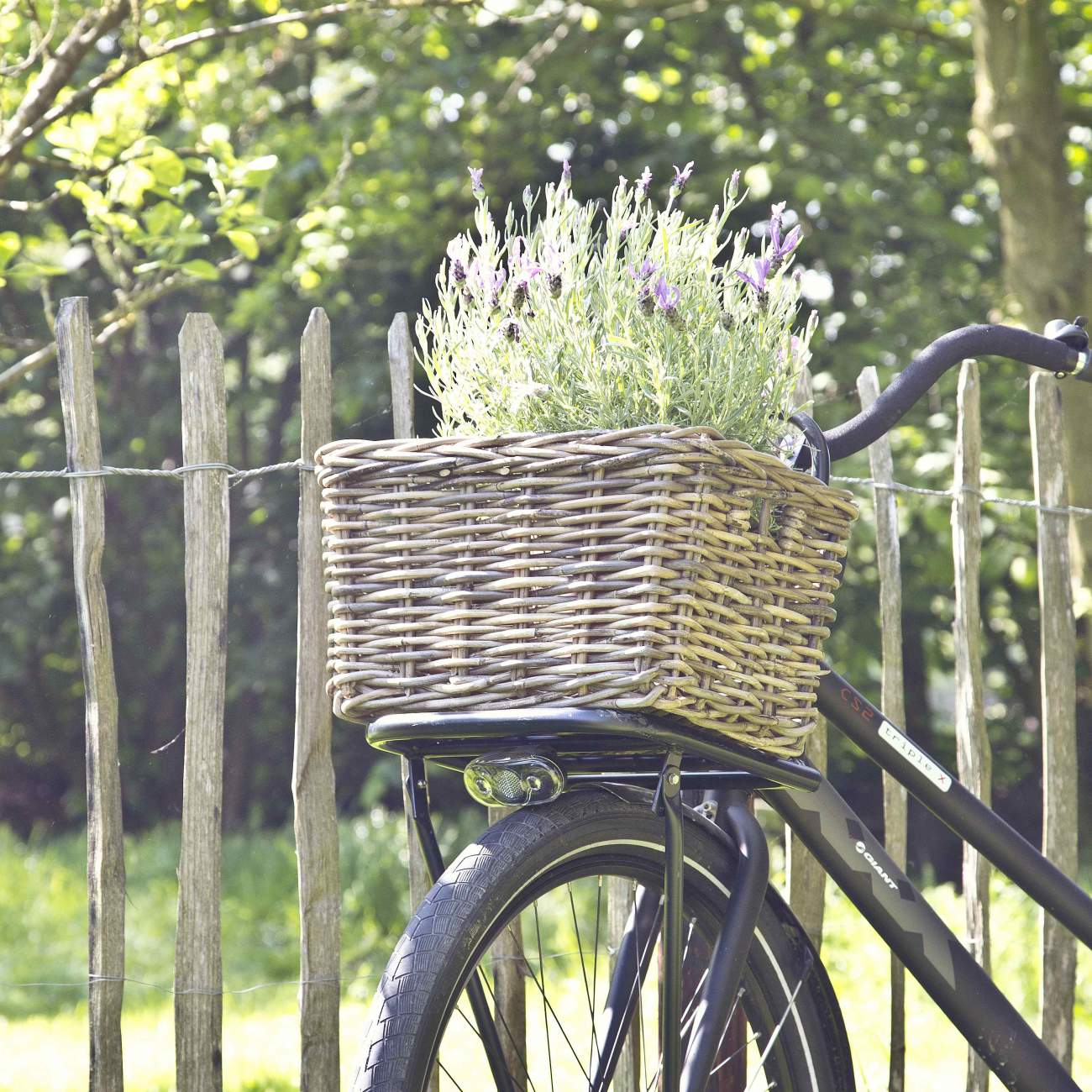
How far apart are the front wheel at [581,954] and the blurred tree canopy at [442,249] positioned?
2877 mm

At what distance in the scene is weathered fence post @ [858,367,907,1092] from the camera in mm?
2367

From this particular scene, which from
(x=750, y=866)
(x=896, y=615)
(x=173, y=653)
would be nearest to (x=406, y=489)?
(x=750, y=866)

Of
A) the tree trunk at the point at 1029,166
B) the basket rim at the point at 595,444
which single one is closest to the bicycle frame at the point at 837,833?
the basket rim at the point at 595,444

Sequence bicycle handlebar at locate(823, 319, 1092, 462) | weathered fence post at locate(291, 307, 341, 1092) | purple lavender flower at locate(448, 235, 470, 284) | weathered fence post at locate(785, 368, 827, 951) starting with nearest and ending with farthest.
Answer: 1. purple lavender flower at locate(448, 235, 470, 284)
2. bicycle handlebar at locate(823, 319, 1092, 462)
3. weathered fence post at locate(291, 307, 341, 1092)
4. weathered fence post at locate(785, 368, 827, 951)

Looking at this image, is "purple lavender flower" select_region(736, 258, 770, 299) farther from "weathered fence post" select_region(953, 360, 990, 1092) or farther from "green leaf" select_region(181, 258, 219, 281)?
"green leaf" select_region(181, 258, 219, 281)

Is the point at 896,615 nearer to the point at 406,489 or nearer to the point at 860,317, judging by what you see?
the point at 406,489

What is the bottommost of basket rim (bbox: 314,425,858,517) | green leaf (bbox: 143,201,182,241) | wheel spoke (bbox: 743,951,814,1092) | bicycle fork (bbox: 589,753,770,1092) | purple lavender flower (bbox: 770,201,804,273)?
wheel spoke (bbox: 743,951,814,1092)

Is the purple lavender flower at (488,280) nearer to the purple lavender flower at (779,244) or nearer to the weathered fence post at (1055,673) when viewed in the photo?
the purple lavender flower at (779,244)

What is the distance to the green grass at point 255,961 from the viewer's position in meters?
3.35

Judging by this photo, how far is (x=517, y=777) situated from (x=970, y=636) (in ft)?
4.73

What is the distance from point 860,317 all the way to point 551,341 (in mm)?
4481

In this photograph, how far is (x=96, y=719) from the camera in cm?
197

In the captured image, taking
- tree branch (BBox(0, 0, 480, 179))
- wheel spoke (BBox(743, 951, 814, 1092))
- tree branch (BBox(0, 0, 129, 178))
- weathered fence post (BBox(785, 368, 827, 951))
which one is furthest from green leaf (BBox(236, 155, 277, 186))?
wheel spoke (BBox(743, 951, 814, 1092))

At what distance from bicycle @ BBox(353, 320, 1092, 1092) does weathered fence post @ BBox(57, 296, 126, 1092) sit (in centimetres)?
71
